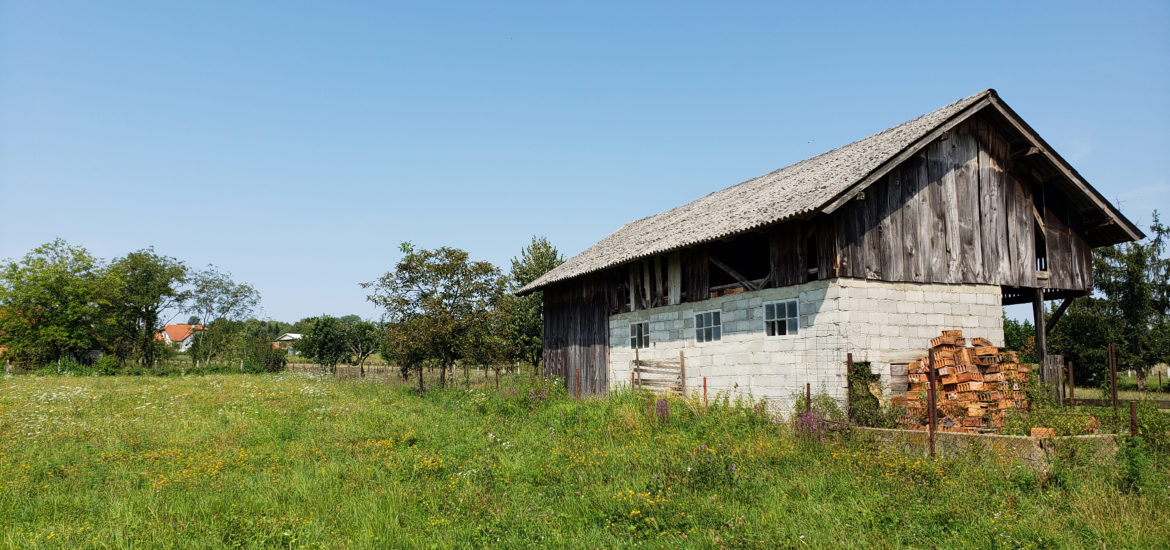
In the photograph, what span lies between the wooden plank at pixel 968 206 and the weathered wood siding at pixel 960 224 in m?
0.02

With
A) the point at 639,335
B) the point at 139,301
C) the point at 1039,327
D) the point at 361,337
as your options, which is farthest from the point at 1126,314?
the point at 139,301

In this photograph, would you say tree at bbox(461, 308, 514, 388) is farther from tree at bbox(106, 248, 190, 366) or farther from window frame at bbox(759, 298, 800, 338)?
tree at bbox(106, 248, 190, 366)

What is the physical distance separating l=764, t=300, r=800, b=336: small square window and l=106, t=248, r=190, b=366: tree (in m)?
45.2

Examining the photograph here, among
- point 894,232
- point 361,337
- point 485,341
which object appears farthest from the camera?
point 361,337

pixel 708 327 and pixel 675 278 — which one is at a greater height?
pixel 675 278

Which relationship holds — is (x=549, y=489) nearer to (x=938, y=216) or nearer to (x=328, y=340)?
(x=938, y=216)

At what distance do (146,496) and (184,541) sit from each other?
2173 mm

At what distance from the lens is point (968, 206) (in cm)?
1363

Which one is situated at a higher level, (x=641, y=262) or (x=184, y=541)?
(x=641, y=262)

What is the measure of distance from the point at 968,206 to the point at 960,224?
0.46 metres

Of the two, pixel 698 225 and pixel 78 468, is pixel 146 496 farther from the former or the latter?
pixel 698 225

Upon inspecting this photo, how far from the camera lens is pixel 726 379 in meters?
14.2

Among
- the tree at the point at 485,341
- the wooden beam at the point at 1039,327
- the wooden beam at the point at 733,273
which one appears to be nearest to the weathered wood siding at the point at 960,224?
the wooden beam at the point at 1039,327

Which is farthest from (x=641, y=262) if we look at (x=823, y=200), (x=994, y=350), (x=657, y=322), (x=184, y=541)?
(x=184, y=541)
